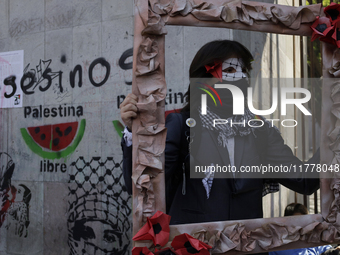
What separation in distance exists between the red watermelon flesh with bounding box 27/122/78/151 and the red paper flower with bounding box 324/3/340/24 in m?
2.52

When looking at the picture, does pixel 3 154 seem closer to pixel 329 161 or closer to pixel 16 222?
pixel 16 222

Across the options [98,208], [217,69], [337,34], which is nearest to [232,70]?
[217,69]

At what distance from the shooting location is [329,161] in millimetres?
1554

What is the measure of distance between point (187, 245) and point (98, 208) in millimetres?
2074

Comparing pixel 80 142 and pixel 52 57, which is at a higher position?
pixel 52 57

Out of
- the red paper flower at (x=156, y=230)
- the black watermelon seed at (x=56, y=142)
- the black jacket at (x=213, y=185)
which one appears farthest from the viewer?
the black watermelon seed at (x=56, y=142)

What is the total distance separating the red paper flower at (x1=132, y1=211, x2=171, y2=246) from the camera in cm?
128

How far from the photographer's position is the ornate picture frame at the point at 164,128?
135 cm

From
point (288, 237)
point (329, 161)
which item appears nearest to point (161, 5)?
point (329, 161)

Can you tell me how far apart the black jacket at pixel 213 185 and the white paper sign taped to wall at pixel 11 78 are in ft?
8.87

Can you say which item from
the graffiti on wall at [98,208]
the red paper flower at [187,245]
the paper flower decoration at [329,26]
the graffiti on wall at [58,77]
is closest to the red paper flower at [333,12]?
the paper flower decoration at [329,26]

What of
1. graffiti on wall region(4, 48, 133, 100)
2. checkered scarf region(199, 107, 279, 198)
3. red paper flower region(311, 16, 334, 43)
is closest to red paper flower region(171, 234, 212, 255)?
checkered scarf region(199, 107, 279, 198)

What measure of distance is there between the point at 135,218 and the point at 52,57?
2637mm

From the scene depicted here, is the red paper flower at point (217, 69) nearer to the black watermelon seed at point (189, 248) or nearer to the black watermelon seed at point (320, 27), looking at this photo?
the black watermelon seed at point (320, 27)
